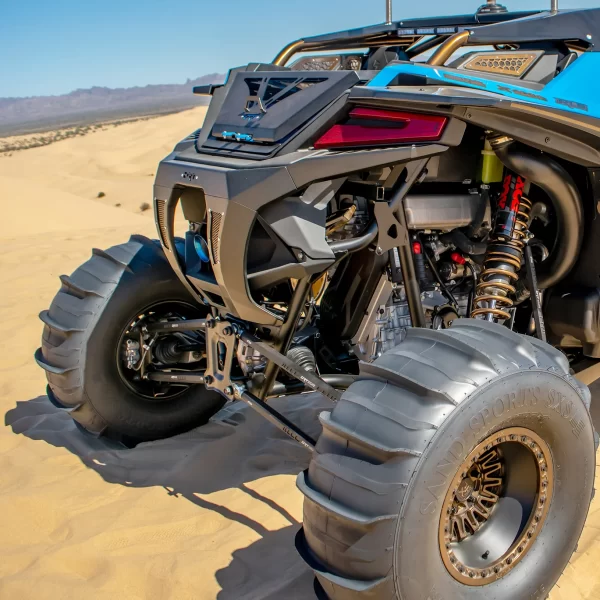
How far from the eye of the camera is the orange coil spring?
2.71 metres

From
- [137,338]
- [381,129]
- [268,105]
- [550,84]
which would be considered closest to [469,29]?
[550,84]

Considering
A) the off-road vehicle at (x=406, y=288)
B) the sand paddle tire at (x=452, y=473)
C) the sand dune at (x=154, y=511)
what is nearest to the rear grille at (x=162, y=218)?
the off-road vehicle at (x=406, y=288)

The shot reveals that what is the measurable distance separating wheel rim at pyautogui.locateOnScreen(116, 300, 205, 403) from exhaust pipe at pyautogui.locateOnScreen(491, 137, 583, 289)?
1.71m

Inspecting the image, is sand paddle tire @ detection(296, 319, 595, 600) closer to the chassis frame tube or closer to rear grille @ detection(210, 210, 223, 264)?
the chassis frame tube

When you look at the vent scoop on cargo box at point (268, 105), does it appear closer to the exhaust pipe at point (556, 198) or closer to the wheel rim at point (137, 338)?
the exhaust pipe at point (556, 198)

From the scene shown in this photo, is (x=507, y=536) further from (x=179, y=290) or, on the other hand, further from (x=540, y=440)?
(x=179, y=290)

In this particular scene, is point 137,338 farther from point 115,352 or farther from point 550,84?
point 550,84

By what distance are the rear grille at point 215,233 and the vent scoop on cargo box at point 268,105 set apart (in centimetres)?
26

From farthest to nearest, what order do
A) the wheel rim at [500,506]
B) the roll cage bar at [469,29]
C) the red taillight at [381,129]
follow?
1. the roll cage bar at [469,29]
2. the red taillight at [381,129]
3. the wheel rim at [500,506]

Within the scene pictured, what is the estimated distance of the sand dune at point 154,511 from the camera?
265cm

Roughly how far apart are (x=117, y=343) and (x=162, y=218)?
2.93 ft

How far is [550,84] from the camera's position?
2584 mm

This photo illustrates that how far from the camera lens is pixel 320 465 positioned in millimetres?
2061

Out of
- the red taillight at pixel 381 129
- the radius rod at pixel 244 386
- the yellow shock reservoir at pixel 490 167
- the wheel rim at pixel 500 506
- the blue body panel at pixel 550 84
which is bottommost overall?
the wheel rim at pixel 500 506
